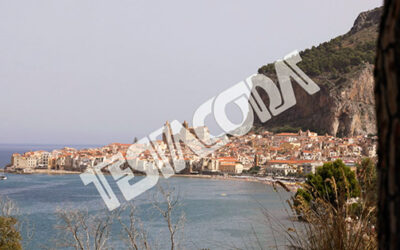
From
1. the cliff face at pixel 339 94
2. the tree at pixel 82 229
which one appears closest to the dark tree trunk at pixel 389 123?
the tree at pixel 82 229

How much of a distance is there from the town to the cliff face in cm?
203

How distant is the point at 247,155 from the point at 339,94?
10186mm

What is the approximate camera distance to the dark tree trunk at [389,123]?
43 centimetres

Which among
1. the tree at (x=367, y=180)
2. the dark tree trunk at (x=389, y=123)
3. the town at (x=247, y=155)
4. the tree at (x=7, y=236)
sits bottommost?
the town at (x=247, y=155)

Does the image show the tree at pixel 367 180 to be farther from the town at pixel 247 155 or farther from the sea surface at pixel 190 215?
the town at pixel 247 155

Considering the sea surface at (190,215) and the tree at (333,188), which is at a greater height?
the tree at (333,188)

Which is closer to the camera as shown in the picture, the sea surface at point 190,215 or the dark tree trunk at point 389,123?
the dark tree trunk at point 389,123

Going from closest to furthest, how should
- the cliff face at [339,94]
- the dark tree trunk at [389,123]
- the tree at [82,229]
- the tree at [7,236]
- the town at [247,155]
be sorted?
1. the dark tree trunk at [389,123]
2. the tree at [82,229]
3. the tree at [7,236]
4. the town at [247,155]
5. the cliff face at [339,94]

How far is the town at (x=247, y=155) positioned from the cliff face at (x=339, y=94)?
2.03 m

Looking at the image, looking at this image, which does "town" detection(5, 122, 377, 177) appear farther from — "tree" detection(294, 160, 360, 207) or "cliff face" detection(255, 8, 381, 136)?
"tree" detection(294, 160, 360, 207)

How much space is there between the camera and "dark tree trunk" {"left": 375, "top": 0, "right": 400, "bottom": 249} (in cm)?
43

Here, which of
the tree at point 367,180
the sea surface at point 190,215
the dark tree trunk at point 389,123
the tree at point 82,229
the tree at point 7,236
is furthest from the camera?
the sea surface at point 190,215

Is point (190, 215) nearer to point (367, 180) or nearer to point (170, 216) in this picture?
point (170, 216)

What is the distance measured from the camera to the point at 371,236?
124 cm
